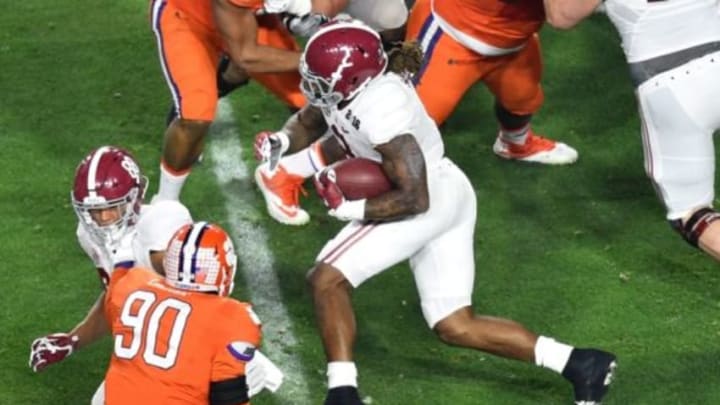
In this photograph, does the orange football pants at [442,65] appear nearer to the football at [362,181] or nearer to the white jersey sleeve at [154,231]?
the football at [362,181]

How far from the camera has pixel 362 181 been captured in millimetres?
5512

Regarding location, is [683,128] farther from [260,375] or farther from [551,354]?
[260,375]

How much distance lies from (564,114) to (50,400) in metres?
3.26

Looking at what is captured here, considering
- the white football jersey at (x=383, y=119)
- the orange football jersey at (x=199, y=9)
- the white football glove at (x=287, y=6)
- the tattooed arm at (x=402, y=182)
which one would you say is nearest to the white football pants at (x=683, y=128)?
the white football jersey at (x=383, y=119)

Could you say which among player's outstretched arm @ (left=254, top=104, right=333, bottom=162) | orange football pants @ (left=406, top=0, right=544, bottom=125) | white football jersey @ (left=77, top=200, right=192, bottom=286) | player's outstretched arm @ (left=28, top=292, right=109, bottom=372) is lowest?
player's outstretched arm @ (left=254, top=104, right=333, bottom=162)

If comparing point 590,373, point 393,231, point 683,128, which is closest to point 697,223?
point 683,128

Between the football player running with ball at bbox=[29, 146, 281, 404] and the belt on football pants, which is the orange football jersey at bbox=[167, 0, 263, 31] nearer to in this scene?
the football player running with ball at bbox=[29, 146, 281, 404]

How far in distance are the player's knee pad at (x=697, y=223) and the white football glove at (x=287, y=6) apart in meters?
1.71

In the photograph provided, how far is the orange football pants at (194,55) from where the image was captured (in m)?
6.59

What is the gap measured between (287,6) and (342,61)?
A: 957mm

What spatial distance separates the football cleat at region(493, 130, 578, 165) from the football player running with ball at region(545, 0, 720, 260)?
1744 millimetres

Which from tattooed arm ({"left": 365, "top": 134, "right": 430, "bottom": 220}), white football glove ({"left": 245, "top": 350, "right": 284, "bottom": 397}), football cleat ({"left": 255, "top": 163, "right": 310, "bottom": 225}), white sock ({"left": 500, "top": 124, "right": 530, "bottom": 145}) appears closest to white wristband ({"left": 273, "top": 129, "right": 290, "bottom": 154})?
football cleat ({"left": 255, "top": 163, "right": 310, "bottom": 225})

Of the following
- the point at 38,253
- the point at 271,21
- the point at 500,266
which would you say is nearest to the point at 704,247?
the point at 500,266

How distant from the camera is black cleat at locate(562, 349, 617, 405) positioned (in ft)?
18.1
